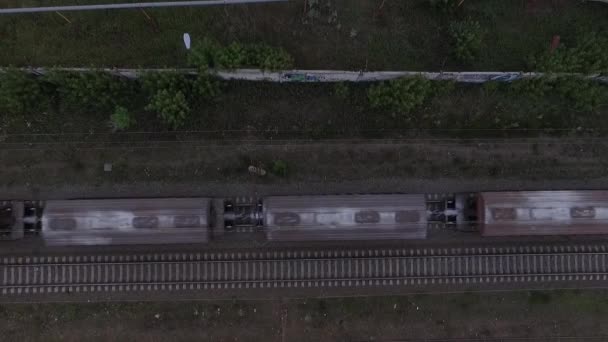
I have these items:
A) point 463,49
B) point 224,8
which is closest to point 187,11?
point 224,8

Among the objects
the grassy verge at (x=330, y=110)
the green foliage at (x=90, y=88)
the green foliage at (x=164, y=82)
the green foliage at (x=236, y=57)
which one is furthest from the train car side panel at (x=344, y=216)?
the green foliage at (x=90, y=88)

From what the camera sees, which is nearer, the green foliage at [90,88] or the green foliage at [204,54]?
the green foliage at [90,88]

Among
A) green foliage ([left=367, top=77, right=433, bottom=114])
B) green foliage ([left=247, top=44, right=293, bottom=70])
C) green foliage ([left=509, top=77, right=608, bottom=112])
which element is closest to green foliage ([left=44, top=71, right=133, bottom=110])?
green foliage ([left=247, top=44, right=293, bottom=70])

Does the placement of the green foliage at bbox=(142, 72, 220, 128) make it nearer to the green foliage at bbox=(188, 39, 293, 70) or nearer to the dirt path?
the green foliage at bbox=(188, 39, 293, 70)

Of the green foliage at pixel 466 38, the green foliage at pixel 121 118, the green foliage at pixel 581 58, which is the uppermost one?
the green foliage at pixel 466 38

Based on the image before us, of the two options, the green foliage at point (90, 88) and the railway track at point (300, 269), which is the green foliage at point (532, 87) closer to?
the railway track at point (300, 269)

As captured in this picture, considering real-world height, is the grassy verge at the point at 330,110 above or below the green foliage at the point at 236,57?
below

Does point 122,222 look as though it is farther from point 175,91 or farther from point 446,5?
point 446,5
